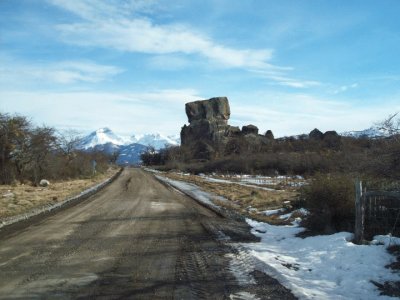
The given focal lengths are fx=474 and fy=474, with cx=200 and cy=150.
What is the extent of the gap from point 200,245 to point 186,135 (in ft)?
416

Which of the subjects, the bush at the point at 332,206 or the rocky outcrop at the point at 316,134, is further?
the rocky outcrop at the point at 316,134

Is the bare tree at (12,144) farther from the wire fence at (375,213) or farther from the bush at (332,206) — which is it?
the wire fence at (375,213)

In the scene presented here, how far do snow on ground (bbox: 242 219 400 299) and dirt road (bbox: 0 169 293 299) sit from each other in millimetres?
599

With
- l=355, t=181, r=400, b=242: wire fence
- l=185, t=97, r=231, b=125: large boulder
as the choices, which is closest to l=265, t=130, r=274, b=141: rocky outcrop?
l=185, t=97, r=231, b=125: large boulder

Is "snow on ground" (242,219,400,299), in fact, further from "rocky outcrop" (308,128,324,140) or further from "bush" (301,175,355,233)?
"rocky outcrop" (308,128,324,140)

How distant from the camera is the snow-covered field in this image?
7668 millimetres

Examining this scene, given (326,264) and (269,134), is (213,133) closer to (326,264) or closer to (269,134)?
(269,134)

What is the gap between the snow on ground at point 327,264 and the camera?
7.65 metres

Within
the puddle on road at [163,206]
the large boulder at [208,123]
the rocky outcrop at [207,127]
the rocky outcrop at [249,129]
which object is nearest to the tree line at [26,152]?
the puddle on road at [163,206]

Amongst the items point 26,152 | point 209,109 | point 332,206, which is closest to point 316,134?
point 209,109

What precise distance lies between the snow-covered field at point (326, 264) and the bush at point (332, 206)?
98 centimetres

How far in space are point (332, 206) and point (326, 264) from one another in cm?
399

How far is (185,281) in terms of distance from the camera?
7.89 metres

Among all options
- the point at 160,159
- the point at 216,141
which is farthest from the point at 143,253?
the point at 160,159
